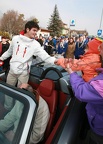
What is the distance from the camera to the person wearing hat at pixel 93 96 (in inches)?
63.4

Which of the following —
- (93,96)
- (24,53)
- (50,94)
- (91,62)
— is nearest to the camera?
(93,96)

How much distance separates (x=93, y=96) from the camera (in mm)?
1620

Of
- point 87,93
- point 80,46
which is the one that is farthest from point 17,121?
point 80,46

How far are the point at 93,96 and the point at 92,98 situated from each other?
2 cm

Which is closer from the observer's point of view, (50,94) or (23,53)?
(50,94)

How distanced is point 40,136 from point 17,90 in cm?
66

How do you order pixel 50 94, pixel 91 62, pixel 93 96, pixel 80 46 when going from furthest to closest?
pixel 80 46 < pixel 50 94 < pixel 91 62 < pixel 93 96

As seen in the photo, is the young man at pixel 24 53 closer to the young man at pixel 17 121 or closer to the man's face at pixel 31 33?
the man's face at pixel 31 33

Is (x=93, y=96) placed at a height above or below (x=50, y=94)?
above

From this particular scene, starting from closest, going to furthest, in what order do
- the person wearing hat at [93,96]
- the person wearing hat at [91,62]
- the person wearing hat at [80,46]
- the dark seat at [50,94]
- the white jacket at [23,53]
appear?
the person wearing hat at [93,96]
the person wearing hat at [91,62]
the dark seat at [50,94]
the white jacket at [23,53]
the person wearing hat at [80,46]

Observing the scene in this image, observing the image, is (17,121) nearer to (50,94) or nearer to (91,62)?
(91,62)

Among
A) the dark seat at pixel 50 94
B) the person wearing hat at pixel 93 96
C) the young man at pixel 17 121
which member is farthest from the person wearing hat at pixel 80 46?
the person wearing hat at pixel 93 96

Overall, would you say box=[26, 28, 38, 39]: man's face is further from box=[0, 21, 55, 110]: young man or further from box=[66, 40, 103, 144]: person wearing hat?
box=[66, 40, 103, 144]: person wearing hat

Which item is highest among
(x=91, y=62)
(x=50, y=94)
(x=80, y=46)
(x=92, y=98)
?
(x=91, y=62)
